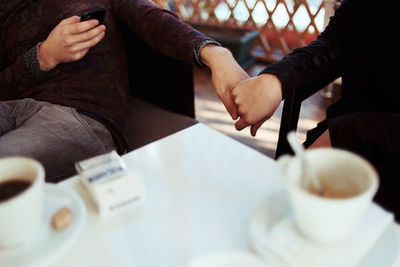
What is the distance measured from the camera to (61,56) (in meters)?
0.83

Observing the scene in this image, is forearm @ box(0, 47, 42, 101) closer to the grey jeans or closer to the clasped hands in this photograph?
the grey jeans

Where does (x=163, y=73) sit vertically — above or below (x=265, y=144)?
above

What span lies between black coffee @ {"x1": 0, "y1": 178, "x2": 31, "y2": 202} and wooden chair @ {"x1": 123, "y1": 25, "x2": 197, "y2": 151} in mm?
481

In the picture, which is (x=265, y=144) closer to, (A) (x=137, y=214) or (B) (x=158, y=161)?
(B) (x=158, y=161)

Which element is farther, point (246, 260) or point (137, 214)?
point (137, 214)

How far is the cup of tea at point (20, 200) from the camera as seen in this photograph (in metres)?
0.40

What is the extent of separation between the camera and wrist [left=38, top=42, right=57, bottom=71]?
834 mm

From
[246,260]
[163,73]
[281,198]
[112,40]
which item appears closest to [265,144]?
[163,73]

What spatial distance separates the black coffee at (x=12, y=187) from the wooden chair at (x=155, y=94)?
0.48 m

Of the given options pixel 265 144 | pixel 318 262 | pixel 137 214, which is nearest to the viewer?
pixel 318 262

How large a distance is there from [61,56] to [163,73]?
11.3 inches

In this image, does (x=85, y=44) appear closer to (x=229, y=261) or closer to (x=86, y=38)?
(x=86, y=38)

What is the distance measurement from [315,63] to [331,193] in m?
0.45

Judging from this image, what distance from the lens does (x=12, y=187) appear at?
44 centimetres
